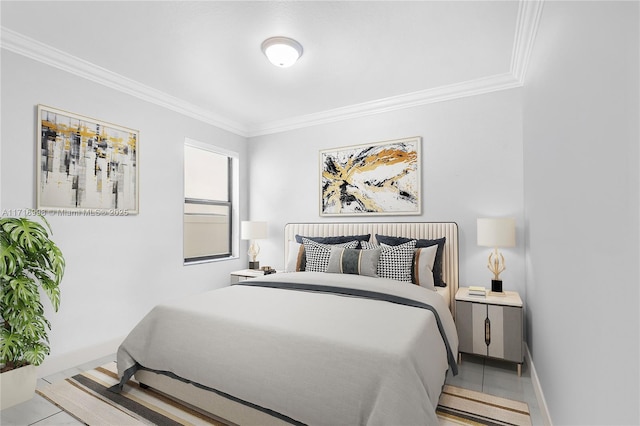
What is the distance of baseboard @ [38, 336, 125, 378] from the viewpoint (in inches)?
101

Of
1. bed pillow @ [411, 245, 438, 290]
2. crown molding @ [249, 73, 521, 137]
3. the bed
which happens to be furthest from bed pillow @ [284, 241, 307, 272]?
crown molding @ [249, 73, 521, 137]

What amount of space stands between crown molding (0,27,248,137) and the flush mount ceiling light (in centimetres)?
156

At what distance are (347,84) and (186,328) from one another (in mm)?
2638

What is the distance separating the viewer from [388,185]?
12.2ft

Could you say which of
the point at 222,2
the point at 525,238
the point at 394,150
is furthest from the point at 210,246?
the point at 525,238

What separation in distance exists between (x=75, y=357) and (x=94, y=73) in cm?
250

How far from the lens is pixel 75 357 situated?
2.74 metres

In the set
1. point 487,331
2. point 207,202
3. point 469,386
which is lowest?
point 469,386

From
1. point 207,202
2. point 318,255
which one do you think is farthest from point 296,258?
point 207,202

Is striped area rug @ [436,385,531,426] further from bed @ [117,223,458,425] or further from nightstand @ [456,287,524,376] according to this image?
nightstand @ [456,287,524,376]

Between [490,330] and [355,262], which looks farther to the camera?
[355,262]

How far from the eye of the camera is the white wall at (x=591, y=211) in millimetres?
873

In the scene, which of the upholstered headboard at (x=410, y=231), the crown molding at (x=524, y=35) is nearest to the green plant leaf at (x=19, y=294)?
the upholstered headboard at (x=410, y=231)

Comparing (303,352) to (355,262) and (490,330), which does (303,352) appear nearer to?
(355,262)
